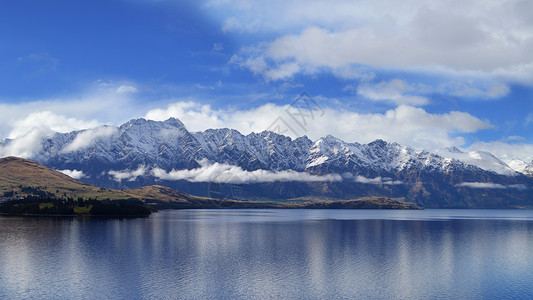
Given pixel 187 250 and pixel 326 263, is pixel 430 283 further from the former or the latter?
pixel 187 250

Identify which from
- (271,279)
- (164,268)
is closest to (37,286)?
(164,268)

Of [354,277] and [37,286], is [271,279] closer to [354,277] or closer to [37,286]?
[354,277]

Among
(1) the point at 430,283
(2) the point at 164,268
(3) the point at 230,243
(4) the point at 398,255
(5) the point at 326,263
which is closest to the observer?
(1) the point at 430,283

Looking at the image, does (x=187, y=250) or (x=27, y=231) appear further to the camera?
(x=27, y=231)

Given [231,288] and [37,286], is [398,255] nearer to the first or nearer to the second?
[231,288]

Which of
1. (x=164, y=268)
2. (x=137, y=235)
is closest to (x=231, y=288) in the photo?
(x=164, y=268)

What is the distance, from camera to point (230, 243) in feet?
506

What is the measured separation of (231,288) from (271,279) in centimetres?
1136

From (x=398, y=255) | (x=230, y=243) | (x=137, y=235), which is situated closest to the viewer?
(x=398, y=255)

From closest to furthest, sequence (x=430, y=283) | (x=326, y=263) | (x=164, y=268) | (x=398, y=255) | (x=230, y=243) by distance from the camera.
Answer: (x=430, y=283)
(x=164, y=268)
(x=326, y=263)
(x=398, y=255)
(x=230, y=243)

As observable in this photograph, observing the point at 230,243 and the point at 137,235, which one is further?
the point at 137,235

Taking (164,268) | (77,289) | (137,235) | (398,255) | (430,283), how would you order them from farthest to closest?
1. (137,235)
2. (398,255)
3. (164,268)
4. (430,283)
5. (77,289)

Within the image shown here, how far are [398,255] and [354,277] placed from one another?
39605 millimetres

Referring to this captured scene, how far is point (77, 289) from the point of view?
81688 mm
